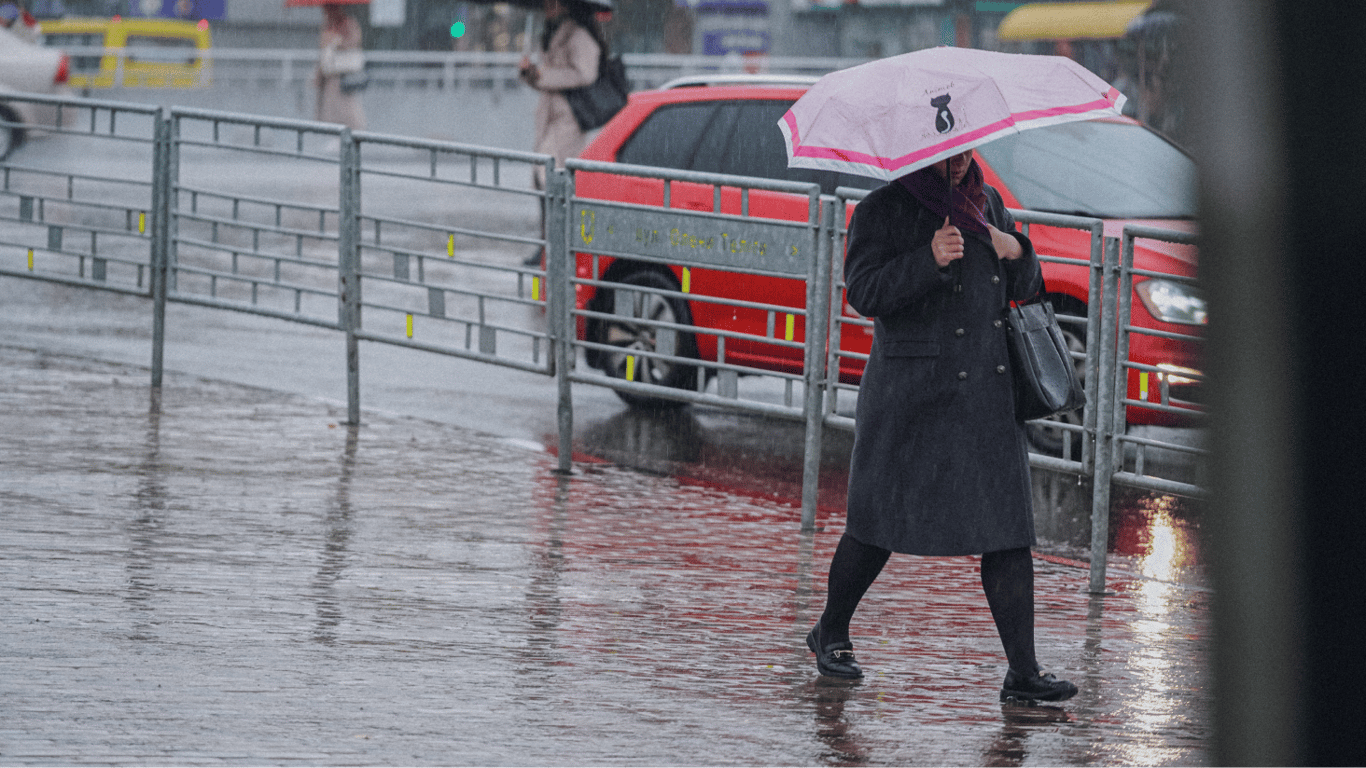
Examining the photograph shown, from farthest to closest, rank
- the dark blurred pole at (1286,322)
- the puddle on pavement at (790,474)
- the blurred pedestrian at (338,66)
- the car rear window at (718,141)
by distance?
the blurred pedestrian at (338,66), the car rear window at (718,141), the puddle on pavement at (790,474), the dark blurred pole at (1286,322)

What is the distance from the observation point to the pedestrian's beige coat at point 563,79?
14.5 m

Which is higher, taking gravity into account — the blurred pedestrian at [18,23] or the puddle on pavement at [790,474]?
the blurred pedestrian at [18,23]

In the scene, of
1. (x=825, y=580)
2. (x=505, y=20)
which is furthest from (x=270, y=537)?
(x=505, y=20)

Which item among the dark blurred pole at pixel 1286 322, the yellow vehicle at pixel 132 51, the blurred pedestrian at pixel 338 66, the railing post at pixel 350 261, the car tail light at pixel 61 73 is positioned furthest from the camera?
the yellow vehicle at pixel 132 51

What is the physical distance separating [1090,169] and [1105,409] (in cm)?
307

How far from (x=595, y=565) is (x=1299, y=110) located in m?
5.23

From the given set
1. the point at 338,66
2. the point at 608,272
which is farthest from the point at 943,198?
the point at 338,66

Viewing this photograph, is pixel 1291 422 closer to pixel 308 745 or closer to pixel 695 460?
pixel 308 745

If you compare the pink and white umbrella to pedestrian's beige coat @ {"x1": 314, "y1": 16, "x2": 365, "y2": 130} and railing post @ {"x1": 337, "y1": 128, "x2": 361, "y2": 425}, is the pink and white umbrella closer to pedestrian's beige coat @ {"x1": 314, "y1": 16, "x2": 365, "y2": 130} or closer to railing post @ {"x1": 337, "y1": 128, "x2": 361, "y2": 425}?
railing post @ {"x1": 337, "y1": 128, "x2": 361, "y2": 425}

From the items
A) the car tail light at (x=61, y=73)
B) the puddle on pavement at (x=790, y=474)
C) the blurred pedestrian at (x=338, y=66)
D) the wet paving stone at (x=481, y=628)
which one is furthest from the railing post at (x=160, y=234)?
the car tail light at (x=61, y=73)

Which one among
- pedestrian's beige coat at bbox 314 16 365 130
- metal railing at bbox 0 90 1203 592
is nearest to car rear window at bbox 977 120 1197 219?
metal railing at bbox 0 90 1203 592

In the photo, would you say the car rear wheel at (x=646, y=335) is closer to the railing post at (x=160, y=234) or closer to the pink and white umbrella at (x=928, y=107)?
the railing post at (x=160, y=234)

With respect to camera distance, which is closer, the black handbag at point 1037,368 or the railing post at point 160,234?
the black handbag at point 1037,368

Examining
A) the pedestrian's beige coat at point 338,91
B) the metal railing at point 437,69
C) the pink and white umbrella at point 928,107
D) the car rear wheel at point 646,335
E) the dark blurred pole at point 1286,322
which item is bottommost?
the car rear wheel at point 646,335
